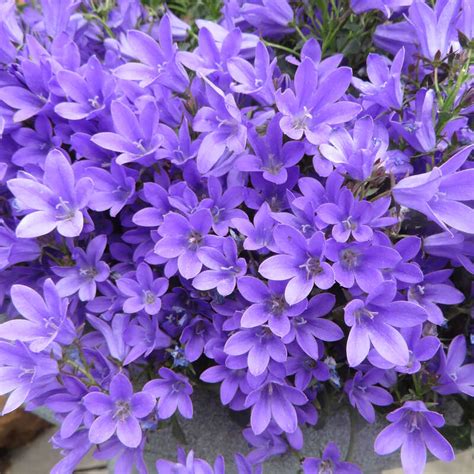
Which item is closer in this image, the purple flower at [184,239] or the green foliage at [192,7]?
the purple flower at [184,239]

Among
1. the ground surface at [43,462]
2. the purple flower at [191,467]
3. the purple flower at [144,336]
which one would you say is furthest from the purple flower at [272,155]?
the ground surface at [43,462]

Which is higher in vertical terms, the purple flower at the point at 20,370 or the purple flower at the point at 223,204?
the purple flower at the point at 223,204

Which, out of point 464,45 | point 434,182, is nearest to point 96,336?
point 434,182

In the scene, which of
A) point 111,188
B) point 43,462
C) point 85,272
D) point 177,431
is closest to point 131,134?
point 111,188

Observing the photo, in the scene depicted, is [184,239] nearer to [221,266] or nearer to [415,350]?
[221,266]

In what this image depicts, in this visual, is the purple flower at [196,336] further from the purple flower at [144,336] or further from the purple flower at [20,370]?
the purple flower at [20,370]

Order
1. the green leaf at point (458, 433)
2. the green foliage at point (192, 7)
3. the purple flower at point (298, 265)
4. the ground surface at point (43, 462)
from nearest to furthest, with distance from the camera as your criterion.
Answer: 1. the purple flower at point (298, 265)
2. the green leaf at point (458, 433)
3. the green foliage at point (192, 7)
4. the ground surface at point (43, 462)
